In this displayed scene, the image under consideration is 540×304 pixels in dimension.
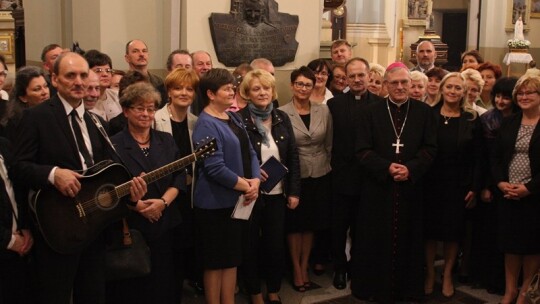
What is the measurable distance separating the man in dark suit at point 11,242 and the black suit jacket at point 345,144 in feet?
8.63

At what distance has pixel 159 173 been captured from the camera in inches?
155

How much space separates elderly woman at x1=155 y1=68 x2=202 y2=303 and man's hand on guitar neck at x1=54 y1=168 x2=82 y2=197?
3.41ft

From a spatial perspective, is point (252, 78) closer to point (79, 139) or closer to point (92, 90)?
point (92, 90)

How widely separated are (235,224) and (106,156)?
3.40 ft

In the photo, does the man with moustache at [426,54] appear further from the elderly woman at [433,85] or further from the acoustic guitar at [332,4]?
the elderly woman at [433,85]

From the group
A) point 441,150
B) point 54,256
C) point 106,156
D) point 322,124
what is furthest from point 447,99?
point 54,256

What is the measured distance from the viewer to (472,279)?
5770mm

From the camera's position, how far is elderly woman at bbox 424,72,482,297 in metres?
5.39

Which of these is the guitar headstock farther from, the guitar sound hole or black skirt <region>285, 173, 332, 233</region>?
black skirt <region>285, 173, 332, 233</region>

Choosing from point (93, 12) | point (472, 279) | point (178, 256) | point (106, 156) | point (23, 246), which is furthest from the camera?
point (93, 12)

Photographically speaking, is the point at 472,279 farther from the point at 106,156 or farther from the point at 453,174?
the point at 106,156

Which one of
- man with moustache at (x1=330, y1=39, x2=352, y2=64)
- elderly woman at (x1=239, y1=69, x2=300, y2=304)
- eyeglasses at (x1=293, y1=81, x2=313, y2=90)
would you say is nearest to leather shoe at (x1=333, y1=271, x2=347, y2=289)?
elderly woman at (x1=239, y1=69, x2=300, y2=304)

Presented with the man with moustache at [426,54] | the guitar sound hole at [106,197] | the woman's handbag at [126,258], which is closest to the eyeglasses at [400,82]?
the woman's handbag at [126,258]

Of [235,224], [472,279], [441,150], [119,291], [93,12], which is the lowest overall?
[472,279]
